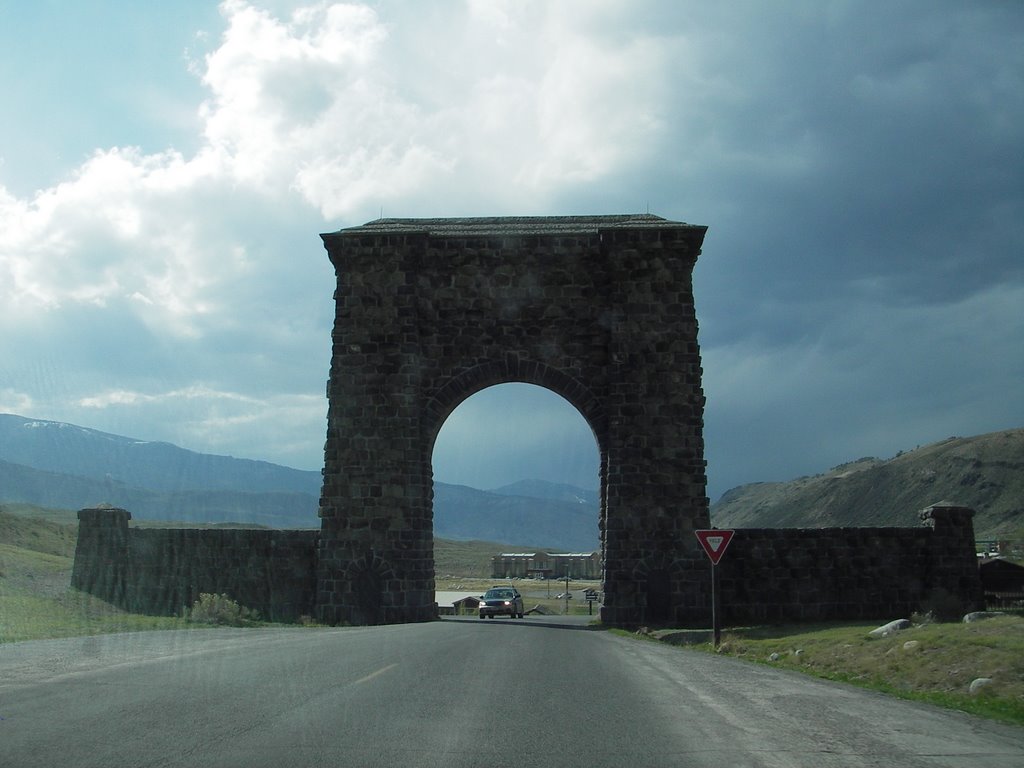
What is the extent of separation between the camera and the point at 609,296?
93.1 feet

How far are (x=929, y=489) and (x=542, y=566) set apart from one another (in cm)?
5131

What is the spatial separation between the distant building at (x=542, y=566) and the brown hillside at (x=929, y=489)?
25.9 m

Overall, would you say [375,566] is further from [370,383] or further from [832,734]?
[832,734]

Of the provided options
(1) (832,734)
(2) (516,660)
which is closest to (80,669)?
(2) (516,660)

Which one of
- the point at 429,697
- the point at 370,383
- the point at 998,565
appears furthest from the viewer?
the point at 370,383

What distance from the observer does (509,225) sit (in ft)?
99.0

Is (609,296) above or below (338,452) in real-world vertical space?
above

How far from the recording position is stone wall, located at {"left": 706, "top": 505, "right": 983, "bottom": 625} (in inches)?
984

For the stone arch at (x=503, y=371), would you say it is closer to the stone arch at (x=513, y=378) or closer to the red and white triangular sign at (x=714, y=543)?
the stone arch at (x=513, y=378)

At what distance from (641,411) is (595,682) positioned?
16.4 metres

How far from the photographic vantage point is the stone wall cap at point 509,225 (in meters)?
28.5

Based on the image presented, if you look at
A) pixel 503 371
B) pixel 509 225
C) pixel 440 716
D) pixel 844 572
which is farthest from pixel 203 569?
pixel 440 716

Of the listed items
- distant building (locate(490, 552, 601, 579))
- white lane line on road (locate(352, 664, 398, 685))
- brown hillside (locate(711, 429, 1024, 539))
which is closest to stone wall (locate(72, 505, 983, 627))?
white lane line on road (locate(352, 664, 398, 685))

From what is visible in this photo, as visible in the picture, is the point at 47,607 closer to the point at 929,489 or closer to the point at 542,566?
the point at 929,489
